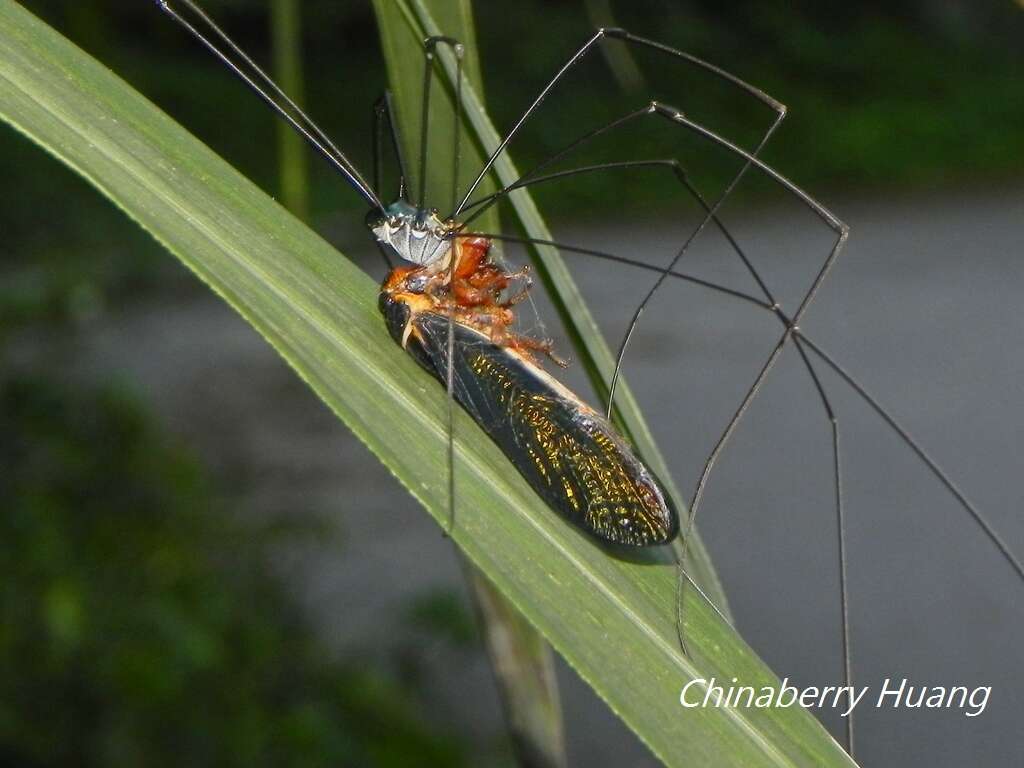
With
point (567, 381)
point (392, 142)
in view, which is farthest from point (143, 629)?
point (567, 381)

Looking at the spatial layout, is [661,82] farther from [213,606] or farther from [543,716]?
[543,716]

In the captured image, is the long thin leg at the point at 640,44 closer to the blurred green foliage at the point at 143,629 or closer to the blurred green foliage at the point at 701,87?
the blurred green foliage at the point at 143,629

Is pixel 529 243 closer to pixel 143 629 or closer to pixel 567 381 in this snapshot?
pixel 143 629

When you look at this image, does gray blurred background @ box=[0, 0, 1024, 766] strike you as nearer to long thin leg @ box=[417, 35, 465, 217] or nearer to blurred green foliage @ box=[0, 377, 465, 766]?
blurred green foliage @ box=[0, 377, 465, 766]

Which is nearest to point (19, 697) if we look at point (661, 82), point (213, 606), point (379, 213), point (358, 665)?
point (213, 606)

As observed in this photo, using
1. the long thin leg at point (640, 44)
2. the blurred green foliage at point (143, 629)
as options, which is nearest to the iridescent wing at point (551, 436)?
the long thin leg at point (640, 44)

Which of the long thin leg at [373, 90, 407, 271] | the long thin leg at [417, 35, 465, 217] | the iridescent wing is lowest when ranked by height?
the iridescent wing

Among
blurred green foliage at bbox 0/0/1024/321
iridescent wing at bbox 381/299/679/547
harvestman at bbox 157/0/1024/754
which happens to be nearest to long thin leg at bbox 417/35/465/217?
harvestman at bbox 157/0/1024/754
